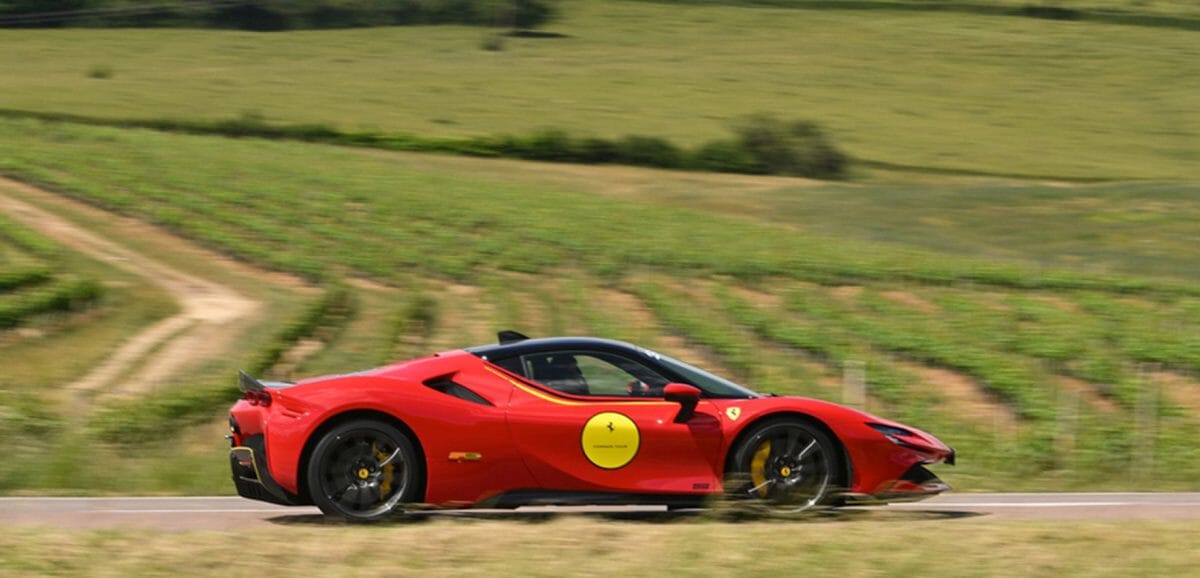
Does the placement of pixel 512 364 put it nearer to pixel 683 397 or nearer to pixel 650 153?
pixel 683 397

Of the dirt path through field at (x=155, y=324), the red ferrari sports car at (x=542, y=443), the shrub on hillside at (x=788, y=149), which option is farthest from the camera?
the shrub on hillside at (x=788, y=149)

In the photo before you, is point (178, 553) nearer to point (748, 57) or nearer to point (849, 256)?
point (849, 256)

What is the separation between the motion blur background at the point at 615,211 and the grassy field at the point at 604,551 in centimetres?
11

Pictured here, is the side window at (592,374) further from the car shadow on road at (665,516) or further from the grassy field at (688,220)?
the grassy field at (688,220)

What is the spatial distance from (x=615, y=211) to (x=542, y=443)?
36.7 metres

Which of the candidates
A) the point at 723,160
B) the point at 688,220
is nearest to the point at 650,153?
the point at 723,160

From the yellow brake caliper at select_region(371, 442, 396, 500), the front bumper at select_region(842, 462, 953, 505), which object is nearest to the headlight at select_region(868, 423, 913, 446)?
the front bumper at select_region(842, 462, 953, 505)

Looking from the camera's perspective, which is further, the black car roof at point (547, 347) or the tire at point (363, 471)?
the black car roof at point (547, 347)

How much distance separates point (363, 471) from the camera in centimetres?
880

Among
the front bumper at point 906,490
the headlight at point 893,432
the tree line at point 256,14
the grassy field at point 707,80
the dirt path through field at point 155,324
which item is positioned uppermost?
the tree line at point 256,14

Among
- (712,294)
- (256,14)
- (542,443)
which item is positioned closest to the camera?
(542,443)

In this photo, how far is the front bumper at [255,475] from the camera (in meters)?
8.87

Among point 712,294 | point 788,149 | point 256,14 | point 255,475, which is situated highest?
point 256,14

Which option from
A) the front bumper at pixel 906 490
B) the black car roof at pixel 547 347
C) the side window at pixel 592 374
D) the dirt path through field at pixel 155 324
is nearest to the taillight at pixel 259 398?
the black car roof at pixel 547 347
